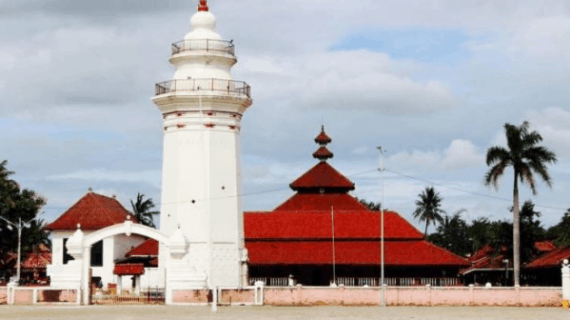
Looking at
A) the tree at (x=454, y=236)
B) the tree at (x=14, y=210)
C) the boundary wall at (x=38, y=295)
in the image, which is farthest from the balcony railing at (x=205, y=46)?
the tree at (x=454, y=236)

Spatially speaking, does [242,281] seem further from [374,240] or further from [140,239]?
[140,239]

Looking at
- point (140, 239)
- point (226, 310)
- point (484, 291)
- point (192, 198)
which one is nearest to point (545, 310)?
point (484, 291)

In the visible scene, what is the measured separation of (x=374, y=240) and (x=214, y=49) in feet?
73.6

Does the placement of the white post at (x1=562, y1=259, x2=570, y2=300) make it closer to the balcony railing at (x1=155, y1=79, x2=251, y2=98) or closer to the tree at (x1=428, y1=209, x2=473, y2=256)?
the balcony railing at (x1=155, y1=79, x2=251, y2=98)

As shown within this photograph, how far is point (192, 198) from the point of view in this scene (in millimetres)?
60000

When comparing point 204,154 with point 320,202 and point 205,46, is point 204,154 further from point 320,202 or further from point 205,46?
point 320,202

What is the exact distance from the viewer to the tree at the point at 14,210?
275ft

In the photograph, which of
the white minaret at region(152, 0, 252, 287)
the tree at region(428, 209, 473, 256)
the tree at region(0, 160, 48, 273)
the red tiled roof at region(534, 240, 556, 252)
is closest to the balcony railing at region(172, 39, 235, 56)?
the white minaret at region(152, 0, 252, 287)

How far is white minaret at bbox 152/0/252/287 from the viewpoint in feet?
197

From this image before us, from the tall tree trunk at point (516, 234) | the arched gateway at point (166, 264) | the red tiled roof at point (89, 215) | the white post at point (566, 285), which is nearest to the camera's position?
the arched gateway at point (166, 264)

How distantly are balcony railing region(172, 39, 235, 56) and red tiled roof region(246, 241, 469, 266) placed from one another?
18359mm

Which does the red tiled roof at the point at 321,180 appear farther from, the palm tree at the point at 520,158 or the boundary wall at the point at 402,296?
the boundary wall at the point at 402,296

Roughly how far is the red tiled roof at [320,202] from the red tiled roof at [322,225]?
616 centimetres

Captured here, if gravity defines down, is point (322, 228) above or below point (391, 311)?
above
